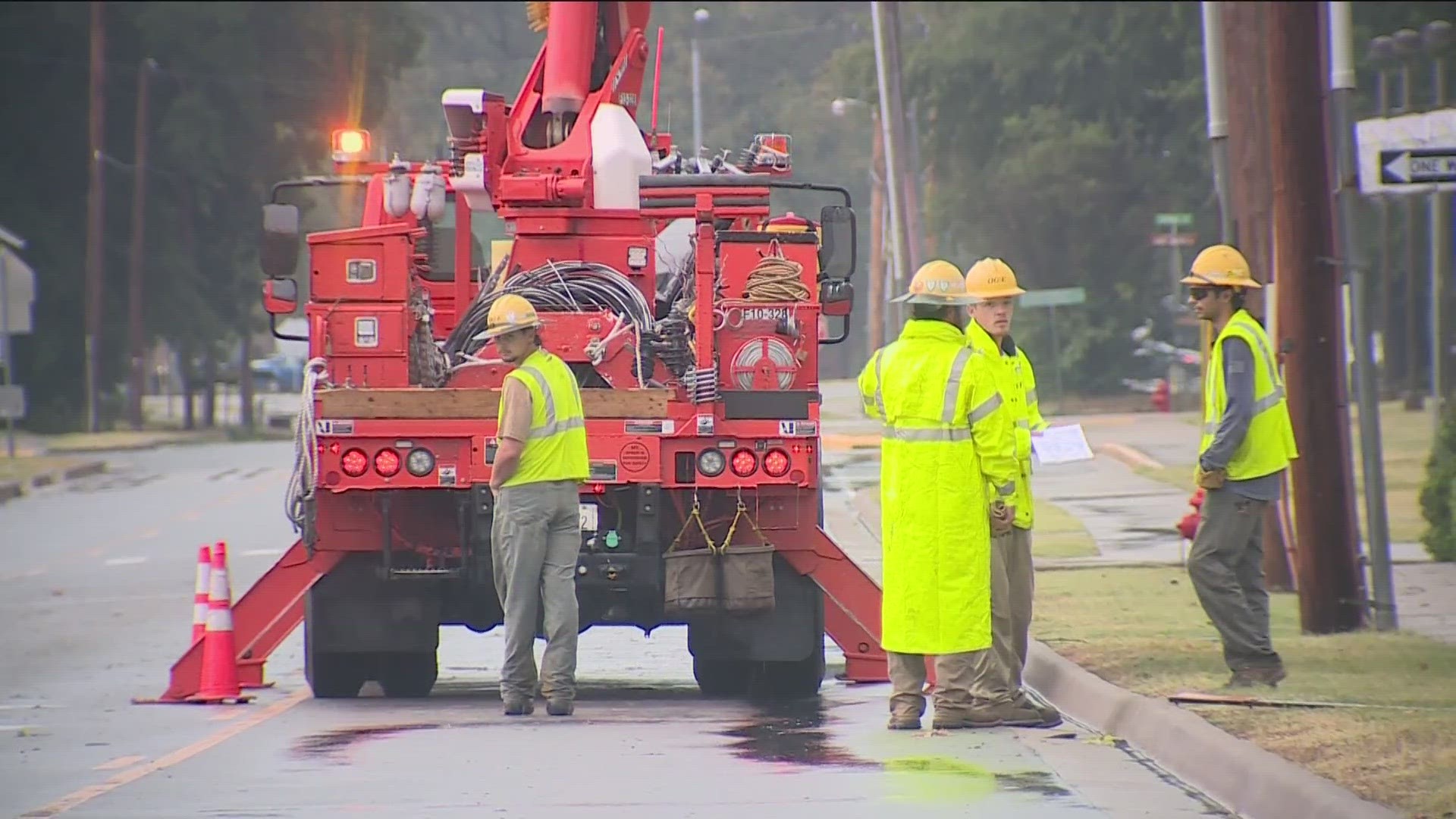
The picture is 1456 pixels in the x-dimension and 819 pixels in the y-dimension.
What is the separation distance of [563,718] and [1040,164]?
131ft

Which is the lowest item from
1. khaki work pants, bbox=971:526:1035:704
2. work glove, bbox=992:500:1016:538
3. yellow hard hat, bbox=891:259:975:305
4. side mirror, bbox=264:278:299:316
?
khaki work pants, bbox=971:526:1035:704

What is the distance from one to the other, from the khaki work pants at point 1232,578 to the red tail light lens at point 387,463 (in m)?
3.70

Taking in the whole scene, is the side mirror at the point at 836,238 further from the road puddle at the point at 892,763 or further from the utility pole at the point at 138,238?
the utility pole at the point at 138,238

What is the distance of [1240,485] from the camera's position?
10969 millimetres

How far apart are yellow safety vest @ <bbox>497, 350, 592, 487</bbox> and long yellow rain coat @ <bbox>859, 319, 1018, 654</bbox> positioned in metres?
1.65

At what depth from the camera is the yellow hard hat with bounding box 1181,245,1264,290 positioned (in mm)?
11203

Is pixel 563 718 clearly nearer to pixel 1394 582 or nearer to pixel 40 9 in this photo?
pixel 1394 582

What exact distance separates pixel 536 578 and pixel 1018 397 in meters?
2.34

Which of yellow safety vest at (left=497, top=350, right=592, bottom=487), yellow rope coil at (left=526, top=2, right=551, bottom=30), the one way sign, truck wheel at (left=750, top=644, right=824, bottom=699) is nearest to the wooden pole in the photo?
the one way sign

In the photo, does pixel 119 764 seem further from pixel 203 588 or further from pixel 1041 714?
pixel 1041 714

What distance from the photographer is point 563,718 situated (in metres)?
11.5

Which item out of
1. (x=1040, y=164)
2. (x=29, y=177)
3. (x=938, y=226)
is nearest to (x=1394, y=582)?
(x=1040, y=164)

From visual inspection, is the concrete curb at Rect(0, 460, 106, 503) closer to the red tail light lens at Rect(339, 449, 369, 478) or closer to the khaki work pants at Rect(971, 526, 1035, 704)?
the red tail light lens at Rect(339, 449, 369, 478)

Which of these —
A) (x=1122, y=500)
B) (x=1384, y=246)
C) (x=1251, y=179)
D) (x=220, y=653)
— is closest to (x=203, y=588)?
(x=220, y=653)
